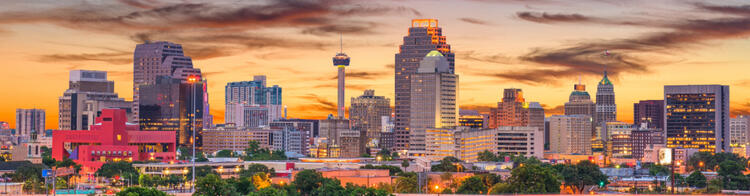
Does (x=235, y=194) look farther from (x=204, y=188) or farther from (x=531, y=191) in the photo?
(x=531, y=191)

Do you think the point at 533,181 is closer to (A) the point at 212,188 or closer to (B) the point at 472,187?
(B) the point at 472,187

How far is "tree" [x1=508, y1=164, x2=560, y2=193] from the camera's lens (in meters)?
182

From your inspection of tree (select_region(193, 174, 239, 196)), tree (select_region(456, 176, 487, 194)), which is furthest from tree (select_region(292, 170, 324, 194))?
tree (select_region(193, 174, 239, 196))

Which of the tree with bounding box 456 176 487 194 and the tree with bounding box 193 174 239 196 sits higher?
the tree with bounding box 193 174 239 196

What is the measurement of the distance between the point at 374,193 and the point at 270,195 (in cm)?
1592

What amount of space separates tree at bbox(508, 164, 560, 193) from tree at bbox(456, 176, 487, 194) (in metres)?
8.81

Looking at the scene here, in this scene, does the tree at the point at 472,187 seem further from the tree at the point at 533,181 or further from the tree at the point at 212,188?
the tree at the point at 212,188

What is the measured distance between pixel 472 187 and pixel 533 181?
1482 cm

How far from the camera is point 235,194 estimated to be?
14488cm

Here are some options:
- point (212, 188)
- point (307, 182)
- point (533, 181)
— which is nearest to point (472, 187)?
point (533, 181)

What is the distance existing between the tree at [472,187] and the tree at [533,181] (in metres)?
8.81

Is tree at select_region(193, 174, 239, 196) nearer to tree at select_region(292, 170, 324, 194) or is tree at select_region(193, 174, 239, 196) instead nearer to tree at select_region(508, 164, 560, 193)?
tree at select_region(292, 170, 324, 194)

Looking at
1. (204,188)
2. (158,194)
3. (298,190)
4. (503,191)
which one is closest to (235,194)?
(204,188)

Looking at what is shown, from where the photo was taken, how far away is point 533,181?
184 meters
